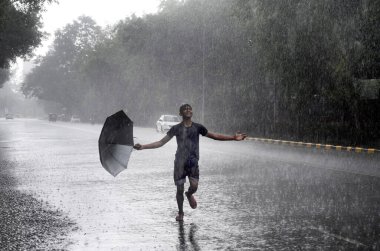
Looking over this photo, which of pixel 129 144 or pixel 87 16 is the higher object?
pixel 87 16

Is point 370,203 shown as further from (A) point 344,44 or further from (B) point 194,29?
(B) point 194,29

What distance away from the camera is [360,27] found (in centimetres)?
2134

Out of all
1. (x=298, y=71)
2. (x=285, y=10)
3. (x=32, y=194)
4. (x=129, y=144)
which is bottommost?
(x=32, y=194)

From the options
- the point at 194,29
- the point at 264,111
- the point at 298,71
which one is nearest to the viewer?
the point at 298,71

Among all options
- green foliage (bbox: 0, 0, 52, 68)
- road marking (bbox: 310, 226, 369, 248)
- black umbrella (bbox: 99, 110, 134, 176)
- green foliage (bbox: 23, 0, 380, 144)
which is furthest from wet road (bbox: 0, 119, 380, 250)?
green foliage (bbox: 0, 0, 52, 68)

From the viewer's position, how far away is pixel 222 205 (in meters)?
9.11

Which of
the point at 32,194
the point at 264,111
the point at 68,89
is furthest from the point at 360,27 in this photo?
the point at 68,89

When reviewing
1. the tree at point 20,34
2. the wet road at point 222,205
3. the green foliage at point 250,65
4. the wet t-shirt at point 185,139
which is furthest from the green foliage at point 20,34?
the wet t-shirt at point 185,139

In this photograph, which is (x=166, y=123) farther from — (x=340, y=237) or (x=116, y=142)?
(x=340, y=237)

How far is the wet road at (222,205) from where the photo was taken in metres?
6.54

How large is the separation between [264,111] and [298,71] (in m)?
16.2

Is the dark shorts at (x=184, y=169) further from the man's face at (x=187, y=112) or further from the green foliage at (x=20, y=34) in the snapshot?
the green foliage at (x=20, y=34)

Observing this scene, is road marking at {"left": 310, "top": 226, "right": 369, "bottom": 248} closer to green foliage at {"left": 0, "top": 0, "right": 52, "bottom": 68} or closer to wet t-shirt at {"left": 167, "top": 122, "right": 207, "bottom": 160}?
wet t-shirt at {"left": 167, "top": 122, "right": 207, "bottom": 160}

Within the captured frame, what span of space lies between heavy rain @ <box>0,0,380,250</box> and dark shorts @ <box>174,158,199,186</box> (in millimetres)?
15
